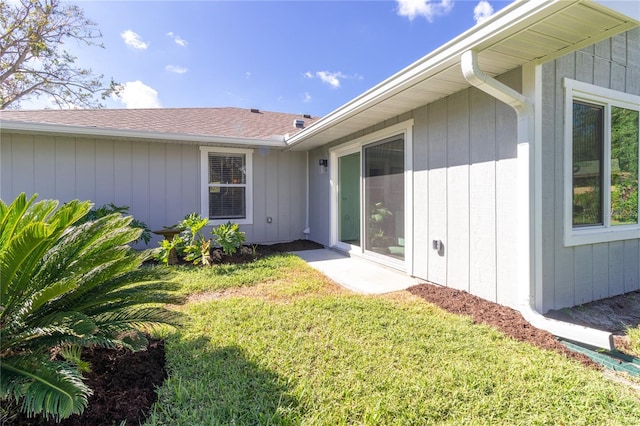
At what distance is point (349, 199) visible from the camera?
20.7 feet

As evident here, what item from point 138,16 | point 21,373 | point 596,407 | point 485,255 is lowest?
point 596,407

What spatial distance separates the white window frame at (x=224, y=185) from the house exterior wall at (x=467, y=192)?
390cm

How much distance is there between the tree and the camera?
9.80 meters

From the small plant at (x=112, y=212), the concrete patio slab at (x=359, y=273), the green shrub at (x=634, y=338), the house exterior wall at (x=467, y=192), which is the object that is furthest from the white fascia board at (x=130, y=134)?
the green shrub at (x=634, y=338)

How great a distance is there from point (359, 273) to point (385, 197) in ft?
4.45

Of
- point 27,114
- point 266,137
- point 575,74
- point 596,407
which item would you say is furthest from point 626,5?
point 27,114

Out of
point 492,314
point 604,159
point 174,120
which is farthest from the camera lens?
point 174,120

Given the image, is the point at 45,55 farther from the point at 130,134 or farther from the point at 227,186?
the point at 227,186

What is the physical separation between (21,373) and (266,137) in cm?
609

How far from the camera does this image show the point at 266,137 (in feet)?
22.8

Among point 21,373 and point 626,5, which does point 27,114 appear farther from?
point 626,5

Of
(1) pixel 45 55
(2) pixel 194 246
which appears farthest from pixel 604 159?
(1) pixel 45 55

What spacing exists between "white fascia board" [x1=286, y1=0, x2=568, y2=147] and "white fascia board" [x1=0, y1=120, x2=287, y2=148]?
2.93 metres

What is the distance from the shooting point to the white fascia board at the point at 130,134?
5.02m
